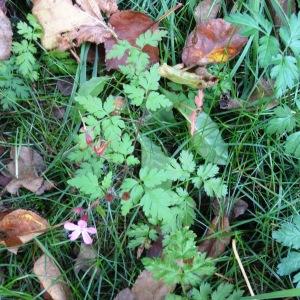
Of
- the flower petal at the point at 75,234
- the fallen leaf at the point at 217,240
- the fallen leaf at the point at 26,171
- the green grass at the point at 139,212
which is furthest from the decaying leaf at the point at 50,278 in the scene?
the fallen leaf at the point at 217,240

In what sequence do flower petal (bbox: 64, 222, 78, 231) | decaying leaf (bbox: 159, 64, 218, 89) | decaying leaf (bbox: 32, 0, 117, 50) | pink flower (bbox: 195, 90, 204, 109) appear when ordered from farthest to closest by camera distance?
decaying leaf (bbox: 32, 0, 117, 50) → decaying leaf (bbox: 159, 64, 218, 89) → pink flower (bbox: 195, 90, 204, 109) → flower petal (bbox: 64, 222, 78, 231)

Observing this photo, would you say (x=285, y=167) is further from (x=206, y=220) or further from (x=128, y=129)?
(x=128, y=129)

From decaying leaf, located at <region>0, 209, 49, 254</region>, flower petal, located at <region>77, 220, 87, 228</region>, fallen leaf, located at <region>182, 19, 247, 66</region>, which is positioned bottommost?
decaying leaf, located at <region>0, 209, 49, 254</region>

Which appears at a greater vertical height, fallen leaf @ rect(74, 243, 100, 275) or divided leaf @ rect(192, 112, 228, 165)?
divided leaf @ rect(192, 112, 228, 165)

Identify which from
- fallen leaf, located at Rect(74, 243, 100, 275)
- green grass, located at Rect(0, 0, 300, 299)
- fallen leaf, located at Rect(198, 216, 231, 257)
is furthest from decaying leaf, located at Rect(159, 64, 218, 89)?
fallen leaf, located at Rect(74, 243, 100, 275)

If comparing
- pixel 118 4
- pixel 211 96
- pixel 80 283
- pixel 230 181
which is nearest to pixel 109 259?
pixel 80 283

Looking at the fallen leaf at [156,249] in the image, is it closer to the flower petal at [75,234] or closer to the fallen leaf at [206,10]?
the flower petal at [75,234]

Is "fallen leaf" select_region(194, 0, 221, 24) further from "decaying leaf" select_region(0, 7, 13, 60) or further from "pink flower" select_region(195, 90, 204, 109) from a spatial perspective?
"decaying leaf" select_region(0, 7, 13, 60)

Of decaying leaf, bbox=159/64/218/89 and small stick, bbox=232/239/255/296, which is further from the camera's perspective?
decaying leaf, bbox=159/64/218/89
